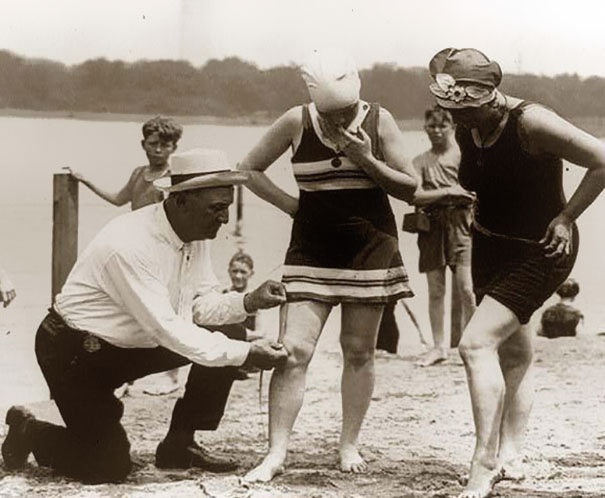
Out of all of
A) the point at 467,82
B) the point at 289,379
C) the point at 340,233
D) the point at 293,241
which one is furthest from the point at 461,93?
the point at 289,379

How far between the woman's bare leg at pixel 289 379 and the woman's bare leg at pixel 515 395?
1.64 ft

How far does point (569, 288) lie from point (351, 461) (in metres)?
1.67

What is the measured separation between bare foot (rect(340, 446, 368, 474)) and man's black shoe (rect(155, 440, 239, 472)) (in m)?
0.28

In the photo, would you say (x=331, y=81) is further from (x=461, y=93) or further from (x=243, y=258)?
(x=243, y=258)

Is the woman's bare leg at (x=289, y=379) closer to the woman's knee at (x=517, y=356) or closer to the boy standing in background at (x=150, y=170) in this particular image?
the woman's knee at (x=517, y=356)

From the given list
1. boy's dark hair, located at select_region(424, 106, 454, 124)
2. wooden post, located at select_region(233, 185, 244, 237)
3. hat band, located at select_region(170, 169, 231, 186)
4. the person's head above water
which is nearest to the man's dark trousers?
hat band, located at select_region(170, 169, 231, 186)

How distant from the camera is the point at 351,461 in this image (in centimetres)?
291

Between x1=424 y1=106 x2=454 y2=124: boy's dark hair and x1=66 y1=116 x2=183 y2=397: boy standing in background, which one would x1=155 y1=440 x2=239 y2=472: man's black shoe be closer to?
x1=66 y1=116 x2=183 y2=397: boy standing in background

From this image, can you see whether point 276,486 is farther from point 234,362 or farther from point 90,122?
point 90,122

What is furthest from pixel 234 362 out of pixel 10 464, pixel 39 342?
pixel 10 464

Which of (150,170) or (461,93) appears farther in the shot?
(150,170)

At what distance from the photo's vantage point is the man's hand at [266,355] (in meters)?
2.70

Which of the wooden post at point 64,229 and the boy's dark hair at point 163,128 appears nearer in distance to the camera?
the boy's dark hair at point 163,128

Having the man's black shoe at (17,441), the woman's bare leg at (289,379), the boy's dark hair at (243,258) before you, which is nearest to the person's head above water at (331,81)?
the woman's bare leg at (289,379)
